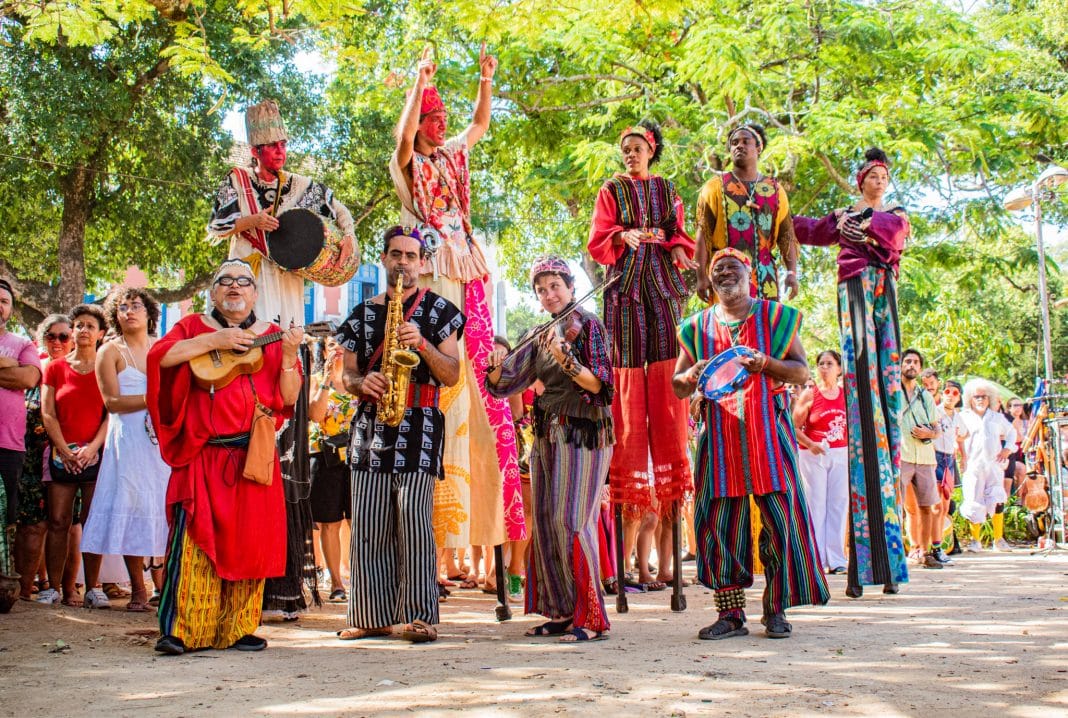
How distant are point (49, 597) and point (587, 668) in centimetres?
456

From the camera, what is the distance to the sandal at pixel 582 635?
5.76m

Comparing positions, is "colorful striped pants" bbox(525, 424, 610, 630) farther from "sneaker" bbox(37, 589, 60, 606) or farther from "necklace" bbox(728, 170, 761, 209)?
"sneaker" bbox(37, 589, 60, 606)

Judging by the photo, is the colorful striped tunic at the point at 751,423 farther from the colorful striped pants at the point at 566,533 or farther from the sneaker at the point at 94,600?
the sneaker at the point at 94,600

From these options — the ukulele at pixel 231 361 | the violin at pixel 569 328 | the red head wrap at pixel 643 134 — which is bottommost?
the ukulele at pixel 231 361

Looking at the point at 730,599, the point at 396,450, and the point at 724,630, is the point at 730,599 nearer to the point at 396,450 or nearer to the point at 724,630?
the point at 724,630

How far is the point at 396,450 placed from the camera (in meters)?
6.07

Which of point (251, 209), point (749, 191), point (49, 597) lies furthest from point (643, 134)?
point (49, 597)

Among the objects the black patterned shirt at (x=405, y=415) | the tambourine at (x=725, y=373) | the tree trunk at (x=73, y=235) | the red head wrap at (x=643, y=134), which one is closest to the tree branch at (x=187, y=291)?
the tree trunk at (x=73, y=235)

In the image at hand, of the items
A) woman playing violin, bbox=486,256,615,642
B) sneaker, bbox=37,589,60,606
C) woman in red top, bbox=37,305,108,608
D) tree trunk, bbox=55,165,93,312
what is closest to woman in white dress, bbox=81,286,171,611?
woman in red top, bbox=37,305,108,608

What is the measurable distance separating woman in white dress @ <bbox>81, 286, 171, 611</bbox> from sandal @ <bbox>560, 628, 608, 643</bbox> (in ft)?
10.1

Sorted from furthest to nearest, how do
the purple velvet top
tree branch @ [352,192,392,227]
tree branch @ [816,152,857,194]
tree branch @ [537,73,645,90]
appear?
tree branch @ [352,192,392,227], tree branch @ [537,73,645,90], tree branch @ [816,152,857,194], the purple velvet top

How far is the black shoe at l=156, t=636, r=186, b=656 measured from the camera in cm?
561

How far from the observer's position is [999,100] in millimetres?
15992

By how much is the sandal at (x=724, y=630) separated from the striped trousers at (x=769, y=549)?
0.17 m
